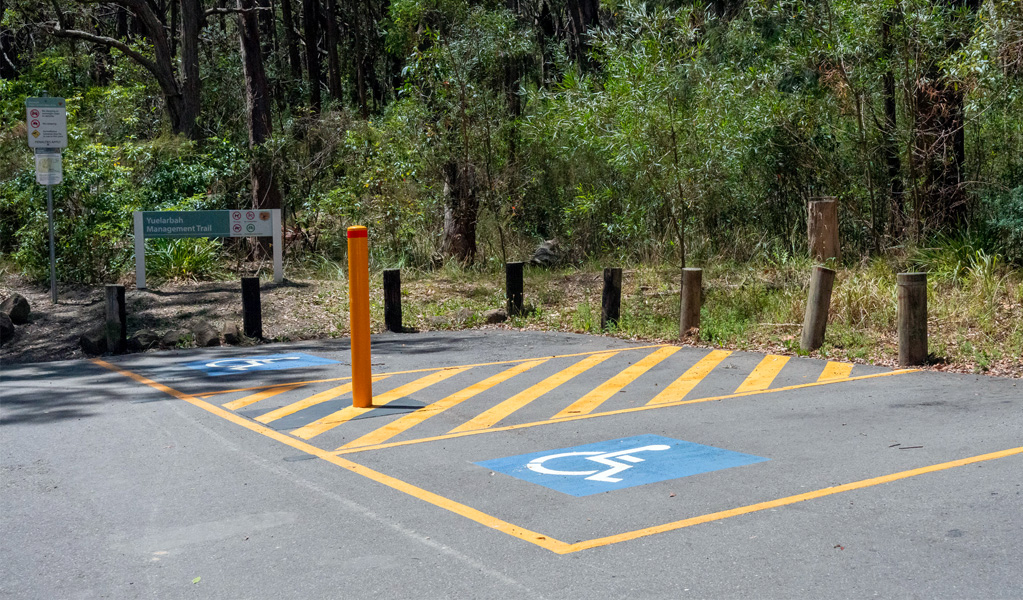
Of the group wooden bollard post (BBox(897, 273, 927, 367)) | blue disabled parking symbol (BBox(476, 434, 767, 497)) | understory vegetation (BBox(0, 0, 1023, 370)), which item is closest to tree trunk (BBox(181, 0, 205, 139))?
understory vegetation (BBox(0, 0, 1023, 370))

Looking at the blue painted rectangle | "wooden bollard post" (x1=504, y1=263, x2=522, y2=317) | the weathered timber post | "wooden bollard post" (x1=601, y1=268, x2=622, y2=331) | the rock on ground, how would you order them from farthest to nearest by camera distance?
the weathered timber post, "wooden bollard post" (x1=504, y1=263, x2=522, y2=317), "wooden bollard post" (x1=601, y1=268, x2=622, y2=331), the rock on ground, the blue painted rectangle

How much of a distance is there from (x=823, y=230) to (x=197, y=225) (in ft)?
35.6

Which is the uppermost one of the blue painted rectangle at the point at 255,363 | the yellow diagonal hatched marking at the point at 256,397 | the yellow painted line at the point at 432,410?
the blue painted rectangle at the point at 255,363

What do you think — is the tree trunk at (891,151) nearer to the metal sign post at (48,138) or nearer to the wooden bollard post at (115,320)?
the wooden bollard post at (115,320)

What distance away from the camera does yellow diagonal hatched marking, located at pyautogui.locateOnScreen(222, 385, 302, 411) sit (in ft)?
29.2

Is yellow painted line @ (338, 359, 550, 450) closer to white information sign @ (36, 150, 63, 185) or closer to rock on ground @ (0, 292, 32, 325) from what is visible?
rock on ground @ (0, 292, 32, 325)

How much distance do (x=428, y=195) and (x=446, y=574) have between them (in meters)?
17.1

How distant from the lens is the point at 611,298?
14.2 meters

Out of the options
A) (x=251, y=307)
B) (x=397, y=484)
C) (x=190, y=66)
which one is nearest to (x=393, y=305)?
(x=251, y=307)

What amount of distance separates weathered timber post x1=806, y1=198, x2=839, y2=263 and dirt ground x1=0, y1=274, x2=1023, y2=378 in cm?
421

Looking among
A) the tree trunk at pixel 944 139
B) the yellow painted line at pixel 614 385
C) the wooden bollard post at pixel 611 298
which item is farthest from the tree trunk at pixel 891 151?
the yellow painted line at pixel 614 385

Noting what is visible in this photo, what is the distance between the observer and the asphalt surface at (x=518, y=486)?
445cm

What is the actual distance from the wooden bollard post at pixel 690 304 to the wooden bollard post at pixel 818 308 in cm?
165

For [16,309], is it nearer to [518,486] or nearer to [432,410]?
[432,410]
